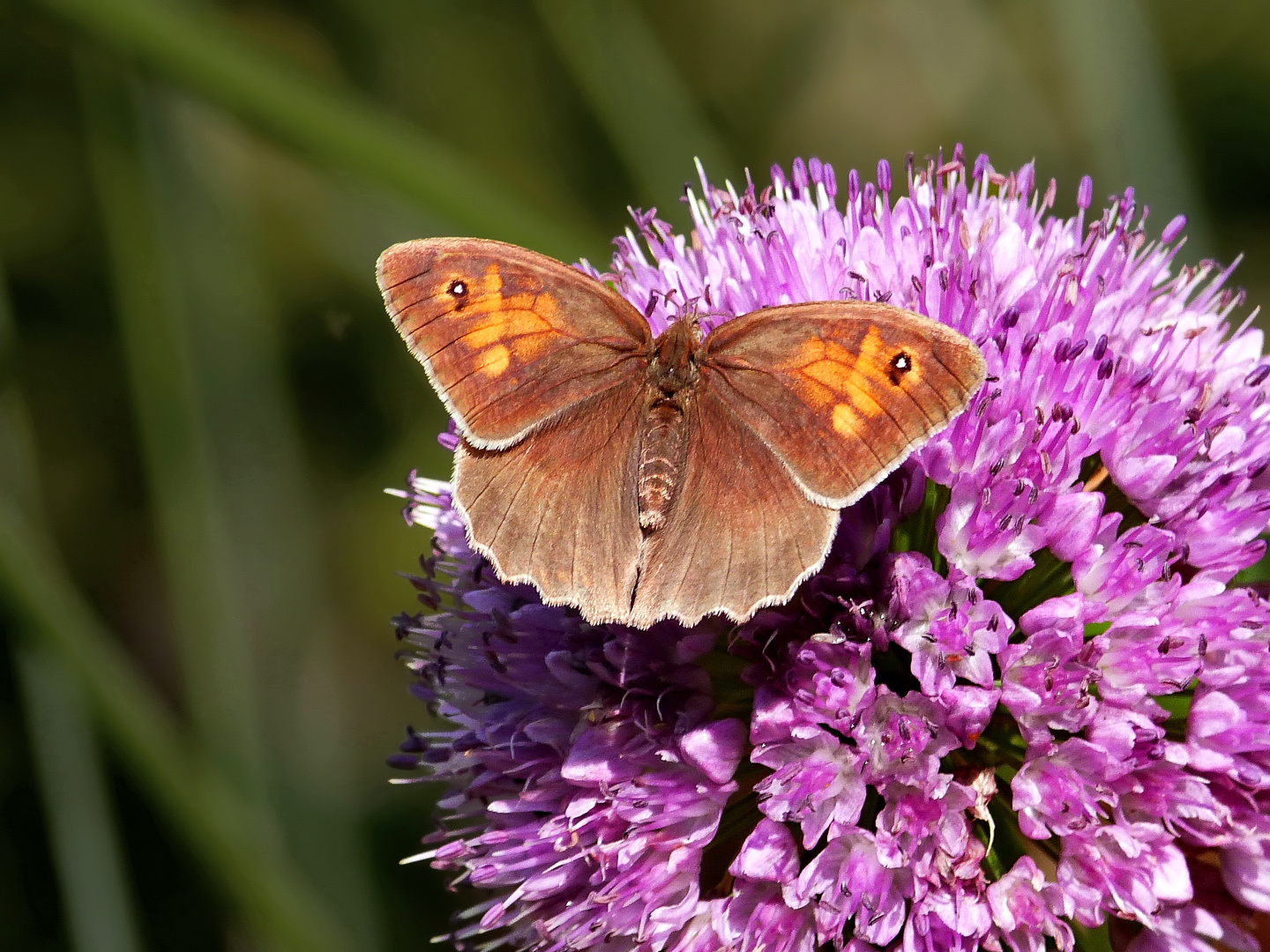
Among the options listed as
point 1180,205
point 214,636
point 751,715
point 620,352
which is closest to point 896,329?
point 620,352

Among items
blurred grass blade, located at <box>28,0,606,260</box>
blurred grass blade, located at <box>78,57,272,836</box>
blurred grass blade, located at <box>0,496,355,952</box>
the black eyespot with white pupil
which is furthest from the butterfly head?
blurred grass blade, located at <box>78,57,272,836</box>

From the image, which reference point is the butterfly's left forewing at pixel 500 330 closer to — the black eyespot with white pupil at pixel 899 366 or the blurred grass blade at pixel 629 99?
the black eyespot with white pupil at pixel 899 366

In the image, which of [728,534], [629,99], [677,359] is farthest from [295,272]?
[728,534]

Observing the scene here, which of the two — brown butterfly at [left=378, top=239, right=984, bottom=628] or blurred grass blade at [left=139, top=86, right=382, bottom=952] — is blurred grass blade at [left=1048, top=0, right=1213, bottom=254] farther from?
blurred grass blade at [left=139, top=86, right=382, bottom=952]

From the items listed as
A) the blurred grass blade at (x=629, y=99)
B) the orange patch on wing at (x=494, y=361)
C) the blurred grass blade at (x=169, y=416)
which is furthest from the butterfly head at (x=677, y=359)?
the blurred grass blade at (x=169, y=416)

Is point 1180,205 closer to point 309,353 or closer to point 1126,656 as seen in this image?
point 1126,656

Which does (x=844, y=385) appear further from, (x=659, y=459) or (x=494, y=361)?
(x=494, y=361)
